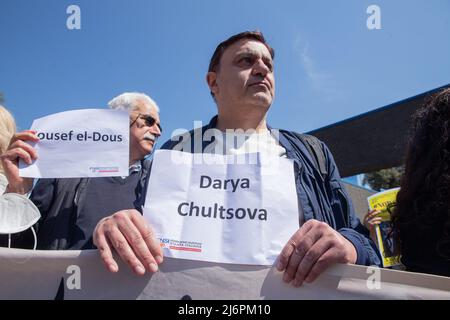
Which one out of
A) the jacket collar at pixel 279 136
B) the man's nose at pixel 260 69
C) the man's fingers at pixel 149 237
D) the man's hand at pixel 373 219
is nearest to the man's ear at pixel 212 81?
the jacket collar at pixel 279 136

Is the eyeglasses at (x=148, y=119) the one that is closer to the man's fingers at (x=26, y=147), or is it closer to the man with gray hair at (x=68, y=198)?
the man with gray hair at (x=68, y=198)

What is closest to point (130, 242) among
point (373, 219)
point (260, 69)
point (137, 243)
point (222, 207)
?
→ point (137, 243)

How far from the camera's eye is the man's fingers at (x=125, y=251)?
3.62 ft

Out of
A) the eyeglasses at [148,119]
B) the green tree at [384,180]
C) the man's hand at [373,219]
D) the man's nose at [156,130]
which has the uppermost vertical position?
the eyeglasses at [148,119]

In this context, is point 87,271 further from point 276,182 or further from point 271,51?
point 271,51

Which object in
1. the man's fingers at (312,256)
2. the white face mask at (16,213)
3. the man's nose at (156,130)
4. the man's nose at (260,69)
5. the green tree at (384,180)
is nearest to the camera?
the man's fingers at (312,256)

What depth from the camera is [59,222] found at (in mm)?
1713

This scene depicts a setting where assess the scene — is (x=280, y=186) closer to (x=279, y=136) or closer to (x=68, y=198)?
(x=279, y=136)

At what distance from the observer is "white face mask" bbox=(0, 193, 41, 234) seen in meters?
1.32

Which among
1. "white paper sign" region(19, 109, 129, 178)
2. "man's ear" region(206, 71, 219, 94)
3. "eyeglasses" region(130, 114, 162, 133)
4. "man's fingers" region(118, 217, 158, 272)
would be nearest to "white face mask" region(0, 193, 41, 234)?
"white paper sign" region(19, 109, 129, 178)

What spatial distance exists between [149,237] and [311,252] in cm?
52

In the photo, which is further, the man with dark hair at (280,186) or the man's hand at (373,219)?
the man's hand at (373,219)

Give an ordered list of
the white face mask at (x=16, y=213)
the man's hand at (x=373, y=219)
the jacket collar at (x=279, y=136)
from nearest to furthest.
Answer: the white face mask at (x=16, y=213)
the jacket collar at (x=279, y=136)
the man's hand at (x=373, y=219)

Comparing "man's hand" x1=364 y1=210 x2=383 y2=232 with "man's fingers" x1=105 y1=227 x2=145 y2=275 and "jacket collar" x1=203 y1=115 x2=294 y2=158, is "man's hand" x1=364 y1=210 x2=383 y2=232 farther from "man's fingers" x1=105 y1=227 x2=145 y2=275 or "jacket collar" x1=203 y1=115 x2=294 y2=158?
"man's fingers" x1=105 y1=227 x2=145 y2=275
